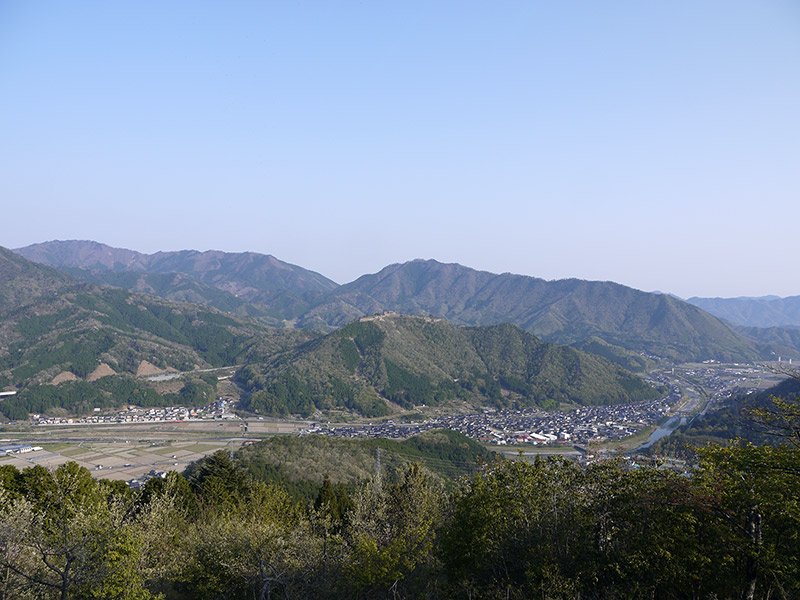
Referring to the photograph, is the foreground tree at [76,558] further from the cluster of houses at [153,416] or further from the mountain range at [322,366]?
the mountain range at [322,366]

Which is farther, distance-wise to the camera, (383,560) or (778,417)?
(383,560)

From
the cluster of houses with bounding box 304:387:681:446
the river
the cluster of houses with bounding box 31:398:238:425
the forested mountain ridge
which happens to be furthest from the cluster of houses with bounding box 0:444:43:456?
the river

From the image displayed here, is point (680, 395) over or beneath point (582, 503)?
beneath

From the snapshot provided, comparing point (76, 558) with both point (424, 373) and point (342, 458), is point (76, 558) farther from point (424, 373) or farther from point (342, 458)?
point (424, 373)

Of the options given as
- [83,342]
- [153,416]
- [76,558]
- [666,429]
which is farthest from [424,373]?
[76,558]

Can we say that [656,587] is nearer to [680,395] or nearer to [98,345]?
[680,395]

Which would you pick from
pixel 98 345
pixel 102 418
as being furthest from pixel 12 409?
pixel 98 345

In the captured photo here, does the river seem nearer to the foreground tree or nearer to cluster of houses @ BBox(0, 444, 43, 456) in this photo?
the foreground tree
